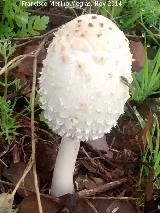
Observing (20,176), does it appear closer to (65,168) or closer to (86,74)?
(65,168)

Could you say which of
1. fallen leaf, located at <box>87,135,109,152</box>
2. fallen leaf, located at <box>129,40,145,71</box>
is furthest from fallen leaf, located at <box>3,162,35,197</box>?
fallen leaf, located at <box>129,40,145,71</box>

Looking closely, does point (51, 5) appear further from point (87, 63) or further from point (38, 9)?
point (87, 63)

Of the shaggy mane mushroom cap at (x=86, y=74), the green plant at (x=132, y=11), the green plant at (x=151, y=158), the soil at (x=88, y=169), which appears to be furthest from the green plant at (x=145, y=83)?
the shaggy mane mushroom cap at (x=86, y=74)

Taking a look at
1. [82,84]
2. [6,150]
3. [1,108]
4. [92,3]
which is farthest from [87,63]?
[92,3]

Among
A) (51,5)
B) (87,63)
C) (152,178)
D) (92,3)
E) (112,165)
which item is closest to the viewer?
(87,63)

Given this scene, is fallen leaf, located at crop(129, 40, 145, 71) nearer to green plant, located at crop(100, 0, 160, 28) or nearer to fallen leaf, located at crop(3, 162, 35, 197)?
green plant, located at crop(100, 0, 160, 28)

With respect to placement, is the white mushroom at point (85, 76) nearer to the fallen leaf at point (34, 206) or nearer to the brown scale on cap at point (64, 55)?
the brown scale on cap at point (64, 55)
